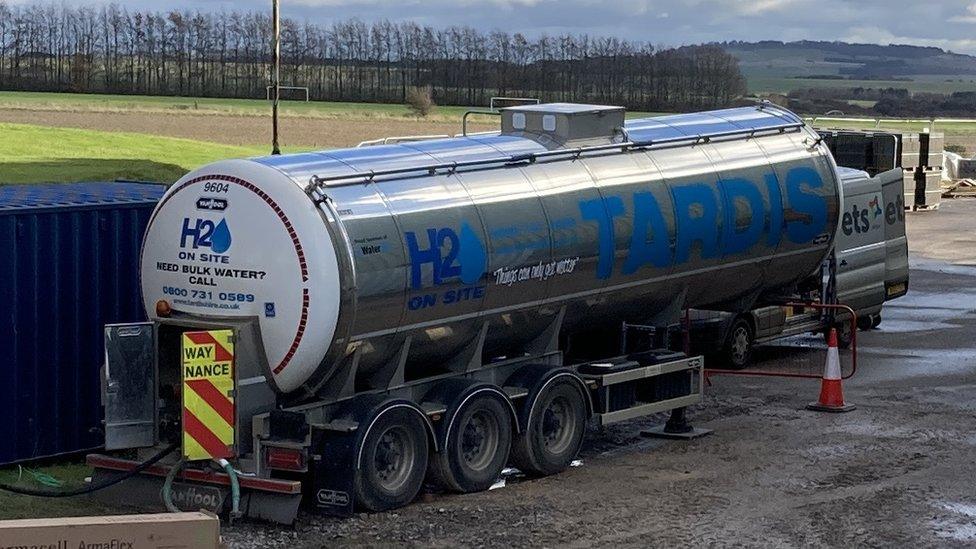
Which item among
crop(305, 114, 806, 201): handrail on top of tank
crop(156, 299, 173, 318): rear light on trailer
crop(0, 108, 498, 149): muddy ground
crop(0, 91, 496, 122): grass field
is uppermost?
crop(305, 114, 806, 201): handrail on top of tank

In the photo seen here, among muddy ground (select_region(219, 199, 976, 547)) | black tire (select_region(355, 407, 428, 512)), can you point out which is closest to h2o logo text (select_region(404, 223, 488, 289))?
black tire (select_region(355, 407, 428, 512))

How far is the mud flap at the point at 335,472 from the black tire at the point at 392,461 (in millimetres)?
84

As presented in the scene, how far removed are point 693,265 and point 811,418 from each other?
2.46 metres

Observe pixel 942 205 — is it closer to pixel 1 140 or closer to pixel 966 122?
pixel 1 140

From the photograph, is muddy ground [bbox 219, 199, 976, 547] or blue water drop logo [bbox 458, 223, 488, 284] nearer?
muddy ground [bbox 219, 199, 976, 547]

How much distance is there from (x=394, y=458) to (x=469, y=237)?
204cm

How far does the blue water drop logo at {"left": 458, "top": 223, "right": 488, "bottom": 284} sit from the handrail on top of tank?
64 cm

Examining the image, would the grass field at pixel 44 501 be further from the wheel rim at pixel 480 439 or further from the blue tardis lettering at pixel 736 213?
the blue tardis lettering at pixel 736 213

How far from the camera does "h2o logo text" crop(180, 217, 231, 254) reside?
1247cm

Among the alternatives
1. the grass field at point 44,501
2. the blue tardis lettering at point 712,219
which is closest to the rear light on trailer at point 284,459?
the grass field at point 44,501

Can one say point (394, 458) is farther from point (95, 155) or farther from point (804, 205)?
point (95, 155)

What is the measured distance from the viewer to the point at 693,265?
16.3m

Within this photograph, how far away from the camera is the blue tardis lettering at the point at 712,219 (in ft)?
49.2

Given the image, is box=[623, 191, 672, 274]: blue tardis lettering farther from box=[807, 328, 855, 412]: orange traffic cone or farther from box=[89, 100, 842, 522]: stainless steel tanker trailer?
box=[807, 328, 855, 412]: orange traffic cone
